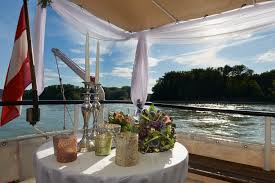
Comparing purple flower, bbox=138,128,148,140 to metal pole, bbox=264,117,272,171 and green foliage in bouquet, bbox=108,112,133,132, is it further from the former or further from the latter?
metal pole, bbox=264,117,272,171

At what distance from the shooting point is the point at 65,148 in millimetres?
1042

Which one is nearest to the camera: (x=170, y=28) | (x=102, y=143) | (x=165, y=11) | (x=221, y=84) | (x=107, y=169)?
(x=107, y=169)

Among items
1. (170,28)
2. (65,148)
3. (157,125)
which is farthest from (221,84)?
(65,148)

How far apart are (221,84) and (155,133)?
39401mm

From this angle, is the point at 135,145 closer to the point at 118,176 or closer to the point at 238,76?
the point at 118,176

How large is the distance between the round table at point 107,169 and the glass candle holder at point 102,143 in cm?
2

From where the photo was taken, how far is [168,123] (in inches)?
49.9

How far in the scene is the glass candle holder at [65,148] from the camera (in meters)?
1.03

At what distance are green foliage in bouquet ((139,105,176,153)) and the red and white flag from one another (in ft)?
5.68

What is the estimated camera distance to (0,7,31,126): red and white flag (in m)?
2.46

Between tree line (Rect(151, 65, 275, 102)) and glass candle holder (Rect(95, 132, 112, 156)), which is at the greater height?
tree line (Rect(151, 65, 275, 102))

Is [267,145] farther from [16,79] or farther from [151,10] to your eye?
[16,79]

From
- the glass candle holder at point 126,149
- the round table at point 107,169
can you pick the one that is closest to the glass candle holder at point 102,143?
the round table at point 107,169

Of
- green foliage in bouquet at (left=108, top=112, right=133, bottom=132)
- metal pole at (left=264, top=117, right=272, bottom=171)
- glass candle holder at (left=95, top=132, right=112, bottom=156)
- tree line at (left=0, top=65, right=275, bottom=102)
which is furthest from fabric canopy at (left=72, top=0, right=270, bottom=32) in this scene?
tree line at (left=0, top=65, right=275, bottom=102)
